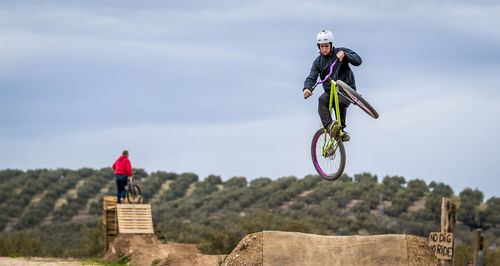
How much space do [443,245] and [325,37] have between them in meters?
5.86

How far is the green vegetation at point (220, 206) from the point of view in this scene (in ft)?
188

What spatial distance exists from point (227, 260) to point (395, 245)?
454cm

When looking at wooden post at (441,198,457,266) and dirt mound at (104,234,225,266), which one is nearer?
wooden post at (441,198,457,266)

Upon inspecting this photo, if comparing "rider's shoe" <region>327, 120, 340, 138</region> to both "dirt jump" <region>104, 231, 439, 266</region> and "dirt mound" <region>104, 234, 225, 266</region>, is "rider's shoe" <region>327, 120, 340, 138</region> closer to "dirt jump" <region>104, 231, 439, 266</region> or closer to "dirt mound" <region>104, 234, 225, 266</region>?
"dirt jump" <region>104, 231, 439, 266</region>

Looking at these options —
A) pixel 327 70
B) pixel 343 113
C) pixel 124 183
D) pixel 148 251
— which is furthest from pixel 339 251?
pixel 124 183

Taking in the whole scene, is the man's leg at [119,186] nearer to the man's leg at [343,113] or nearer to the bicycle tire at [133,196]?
the bicycle tire at [133,196]

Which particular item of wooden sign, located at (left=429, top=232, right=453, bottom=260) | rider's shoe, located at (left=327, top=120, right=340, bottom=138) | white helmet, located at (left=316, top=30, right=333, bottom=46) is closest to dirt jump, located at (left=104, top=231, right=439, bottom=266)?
wooden sign, located at (left=429, top=232, right=453, bottom=260)

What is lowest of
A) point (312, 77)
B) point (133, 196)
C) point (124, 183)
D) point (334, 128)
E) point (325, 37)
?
point (133, 196)

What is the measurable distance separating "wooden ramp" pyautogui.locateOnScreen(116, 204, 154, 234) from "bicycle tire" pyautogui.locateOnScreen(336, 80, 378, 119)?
16909mm

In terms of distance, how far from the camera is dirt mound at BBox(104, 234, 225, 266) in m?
24.5

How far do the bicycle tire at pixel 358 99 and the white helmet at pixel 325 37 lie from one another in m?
0.99

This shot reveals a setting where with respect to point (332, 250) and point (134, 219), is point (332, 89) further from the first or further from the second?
point (134, 219)

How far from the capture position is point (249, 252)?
16891mm

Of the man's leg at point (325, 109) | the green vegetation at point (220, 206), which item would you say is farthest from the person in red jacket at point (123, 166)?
the green vegetation at point (220, 206)
